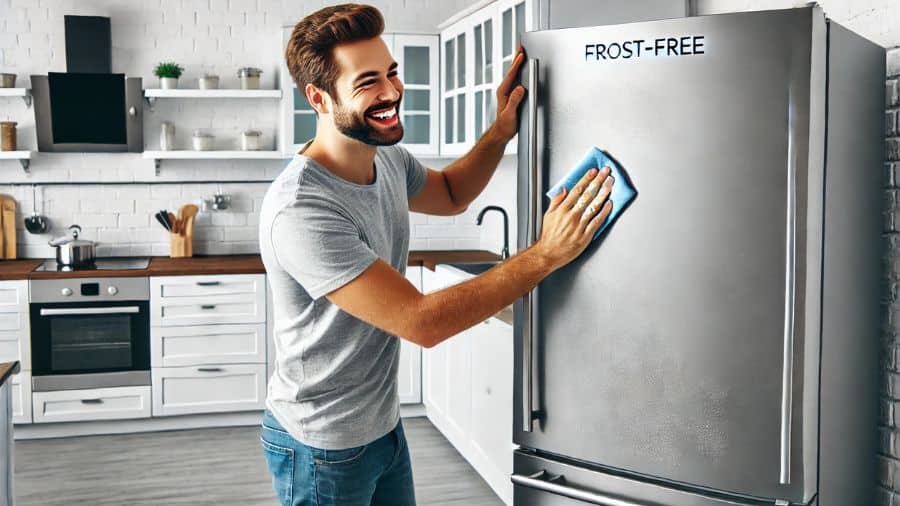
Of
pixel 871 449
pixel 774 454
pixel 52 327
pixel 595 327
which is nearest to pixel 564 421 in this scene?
pixel 595 327

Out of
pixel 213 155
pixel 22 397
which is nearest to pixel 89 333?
pixel 22 397

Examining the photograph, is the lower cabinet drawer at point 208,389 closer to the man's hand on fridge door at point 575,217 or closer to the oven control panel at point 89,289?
the oven control panel at point 89,289

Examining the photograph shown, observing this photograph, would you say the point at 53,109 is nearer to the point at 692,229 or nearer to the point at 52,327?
the point at 52,327

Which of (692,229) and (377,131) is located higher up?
(377,131)

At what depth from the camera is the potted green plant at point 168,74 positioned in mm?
5207

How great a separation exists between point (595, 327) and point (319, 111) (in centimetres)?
82

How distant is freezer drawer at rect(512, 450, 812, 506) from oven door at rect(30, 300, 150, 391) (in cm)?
301

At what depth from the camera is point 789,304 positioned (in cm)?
197

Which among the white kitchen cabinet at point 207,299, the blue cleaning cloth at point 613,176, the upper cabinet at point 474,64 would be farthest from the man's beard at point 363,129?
the white kitchen cabinet at point 207,299

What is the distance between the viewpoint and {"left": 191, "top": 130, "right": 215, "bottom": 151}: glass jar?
17.4 feet

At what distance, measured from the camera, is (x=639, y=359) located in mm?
2154

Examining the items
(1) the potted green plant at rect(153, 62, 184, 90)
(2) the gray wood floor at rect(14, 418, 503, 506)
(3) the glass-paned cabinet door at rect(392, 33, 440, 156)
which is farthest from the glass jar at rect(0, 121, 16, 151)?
(3) the glass-paned cabinet door at rect(392, 33, 440, 156)

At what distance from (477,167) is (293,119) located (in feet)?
10.1

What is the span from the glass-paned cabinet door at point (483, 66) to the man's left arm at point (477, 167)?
6.33ft
